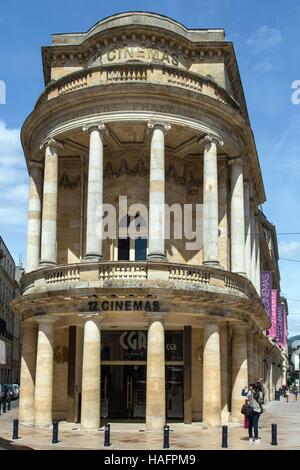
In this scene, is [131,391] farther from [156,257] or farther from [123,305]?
[156,257]

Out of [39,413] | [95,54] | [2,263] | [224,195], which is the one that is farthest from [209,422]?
[2,263]

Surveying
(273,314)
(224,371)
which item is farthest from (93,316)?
(273,314)

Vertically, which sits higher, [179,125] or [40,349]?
[179,125]

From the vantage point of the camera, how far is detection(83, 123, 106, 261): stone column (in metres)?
28.6

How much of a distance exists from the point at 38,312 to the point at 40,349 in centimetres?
162

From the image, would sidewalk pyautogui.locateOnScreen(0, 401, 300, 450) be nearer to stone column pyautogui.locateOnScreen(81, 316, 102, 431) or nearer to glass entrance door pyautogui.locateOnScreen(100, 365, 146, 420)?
stone column pyautogui.locateOnScreen(81, 316, 102, 431)

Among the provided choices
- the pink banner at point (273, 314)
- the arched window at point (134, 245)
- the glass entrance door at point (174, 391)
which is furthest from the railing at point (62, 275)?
the pink banner at point (273, 314)

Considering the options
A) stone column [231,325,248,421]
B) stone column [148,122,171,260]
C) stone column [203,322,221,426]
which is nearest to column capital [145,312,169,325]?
stone column [148,122,171,260]

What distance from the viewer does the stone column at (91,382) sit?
2680 centimetres

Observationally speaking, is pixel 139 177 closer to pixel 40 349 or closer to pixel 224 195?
pixel 224 195

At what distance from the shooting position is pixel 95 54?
33.1 m

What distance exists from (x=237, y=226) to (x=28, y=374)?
12.3 m

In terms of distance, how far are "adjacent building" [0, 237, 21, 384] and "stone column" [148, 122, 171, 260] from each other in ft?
172
